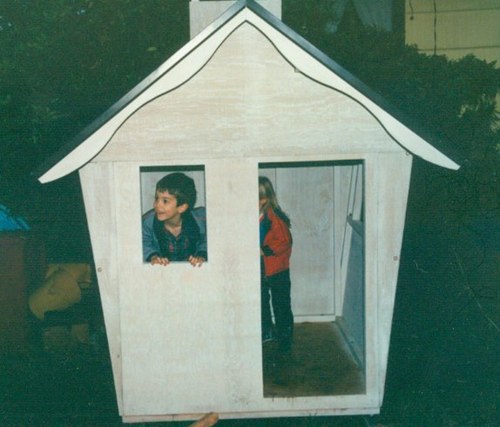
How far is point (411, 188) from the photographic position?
8141 mm

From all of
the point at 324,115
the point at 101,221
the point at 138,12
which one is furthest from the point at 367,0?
the point at 101,221

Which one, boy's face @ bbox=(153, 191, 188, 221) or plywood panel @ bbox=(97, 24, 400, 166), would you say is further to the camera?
boy's face @ bbox=(153, 191, 188, 221)

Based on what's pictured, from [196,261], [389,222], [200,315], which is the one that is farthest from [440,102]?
[200,315]

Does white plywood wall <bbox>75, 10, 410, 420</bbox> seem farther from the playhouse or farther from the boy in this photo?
the boy

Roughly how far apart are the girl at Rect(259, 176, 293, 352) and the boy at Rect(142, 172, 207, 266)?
0.71 meters

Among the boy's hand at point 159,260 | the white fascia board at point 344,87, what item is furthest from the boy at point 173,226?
the white fascia board at point 344,87

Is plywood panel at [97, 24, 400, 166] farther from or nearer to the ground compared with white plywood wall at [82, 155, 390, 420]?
farther from the ground

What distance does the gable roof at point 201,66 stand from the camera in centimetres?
512

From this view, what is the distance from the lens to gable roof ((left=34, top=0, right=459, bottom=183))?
16.8 feet

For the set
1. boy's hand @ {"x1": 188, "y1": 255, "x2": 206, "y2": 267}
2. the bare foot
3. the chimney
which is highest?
the chimney

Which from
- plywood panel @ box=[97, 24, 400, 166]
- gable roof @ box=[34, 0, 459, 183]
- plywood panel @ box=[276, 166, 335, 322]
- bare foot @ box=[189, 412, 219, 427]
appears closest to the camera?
gable roof @ box=[34, 0, 459, 183]

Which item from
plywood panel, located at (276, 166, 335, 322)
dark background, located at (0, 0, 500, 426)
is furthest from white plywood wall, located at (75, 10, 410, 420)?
plywood panel, located at (276, 166, 335, 322)

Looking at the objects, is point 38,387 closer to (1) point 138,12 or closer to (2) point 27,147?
(2) point 27,147

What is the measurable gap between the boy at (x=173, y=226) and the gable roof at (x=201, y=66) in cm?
87
